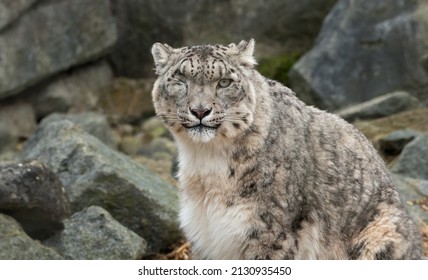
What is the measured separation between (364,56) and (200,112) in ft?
24.3

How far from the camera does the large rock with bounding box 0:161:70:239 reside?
286 inches

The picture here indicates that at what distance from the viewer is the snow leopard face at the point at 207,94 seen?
628cm

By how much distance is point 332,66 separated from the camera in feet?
43.6

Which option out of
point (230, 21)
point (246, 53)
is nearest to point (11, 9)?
point (230, 21)

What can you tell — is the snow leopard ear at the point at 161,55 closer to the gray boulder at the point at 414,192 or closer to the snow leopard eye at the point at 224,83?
the snow leopard eye at the point at 224,83

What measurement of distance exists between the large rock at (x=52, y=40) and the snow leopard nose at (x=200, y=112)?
7312mm

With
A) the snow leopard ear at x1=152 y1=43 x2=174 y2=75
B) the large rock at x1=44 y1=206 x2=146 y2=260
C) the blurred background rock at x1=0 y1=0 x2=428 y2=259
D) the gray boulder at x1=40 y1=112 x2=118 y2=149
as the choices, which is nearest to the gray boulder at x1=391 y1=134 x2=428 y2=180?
the blurred background rock at x1=0 y1=0 x2=428 y2=259

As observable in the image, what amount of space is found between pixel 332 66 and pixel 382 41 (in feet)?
2.49

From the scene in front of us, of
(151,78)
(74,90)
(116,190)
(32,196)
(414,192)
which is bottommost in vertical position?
(74,90)

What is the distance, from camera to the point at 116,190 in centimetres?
862

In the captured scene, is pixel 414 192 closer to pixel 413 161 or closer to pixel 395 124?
pixel 413 161

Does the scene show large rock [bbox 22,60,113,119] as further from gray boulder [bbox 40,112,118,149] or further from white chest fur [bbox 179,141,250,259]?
white chest fur [bbox 179,141,250,259]

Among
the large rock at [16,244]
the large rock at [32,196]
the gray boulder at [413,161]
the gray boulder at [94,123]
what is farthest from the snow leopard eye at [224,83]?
the gray boulder at [94,123]

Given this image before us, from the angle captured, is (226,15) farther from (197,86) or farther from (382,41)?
(197,86)
